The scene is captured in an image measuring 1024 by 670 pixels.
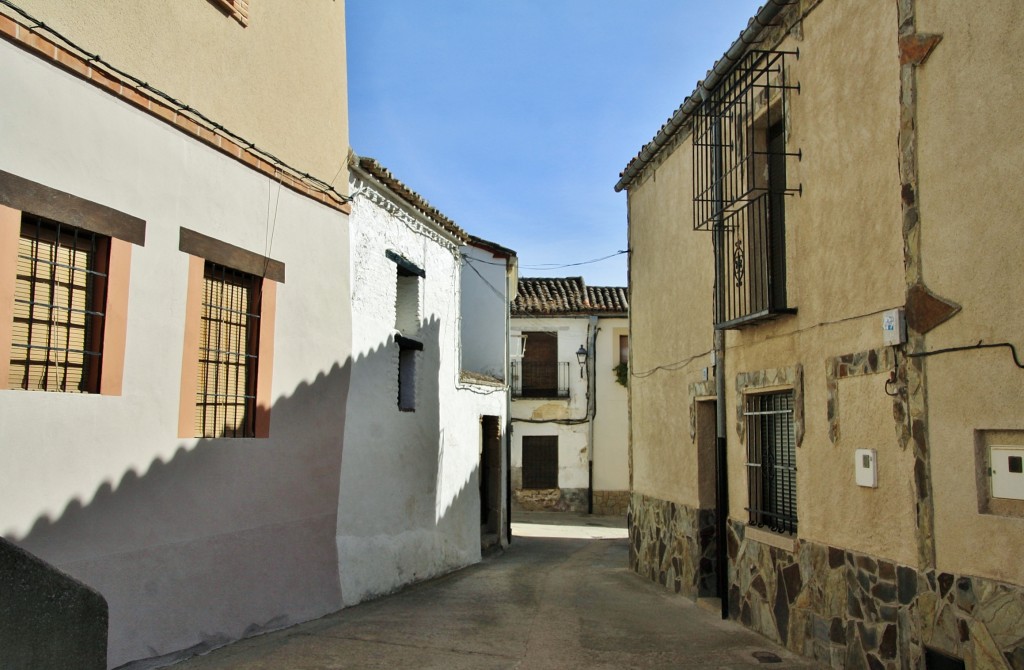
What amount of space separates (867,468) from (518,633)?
11.8ft

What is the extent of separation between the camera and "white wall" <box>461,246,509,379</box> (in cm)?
1680

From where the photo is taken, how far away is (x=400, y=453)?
11219mm

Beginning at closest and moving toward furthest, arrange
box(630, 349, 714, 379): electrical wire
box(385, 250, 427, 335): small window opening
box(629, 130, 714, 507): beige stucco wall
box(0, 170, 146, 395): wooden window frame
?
box(0, 170, 146, 395): wooden window frame < box(630, 349, 714, 379): electrical wire < box(629, 130, 714, 507): beige stucco wall < box(385, 250, 427, 335): small window opening

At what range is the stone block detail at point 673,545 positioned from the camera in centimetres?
971

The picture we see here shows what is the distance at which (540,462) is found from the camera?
82.5ft

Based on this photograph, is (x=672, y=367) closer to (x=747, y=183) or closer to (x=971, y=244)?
(x=747, y=183)

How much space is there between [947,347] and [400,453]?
7346 mm

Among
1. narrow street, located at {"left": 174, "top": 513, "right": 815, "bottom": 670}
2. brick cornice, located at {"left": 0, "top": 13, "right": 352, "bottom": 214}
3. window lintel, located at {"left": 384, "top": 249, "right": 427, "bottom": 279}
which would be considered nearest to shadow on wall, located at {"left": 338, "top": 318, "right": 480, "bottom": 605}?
narrow street, located at {"left": 174, "top": 513, "right": 815, "bottom": 670}

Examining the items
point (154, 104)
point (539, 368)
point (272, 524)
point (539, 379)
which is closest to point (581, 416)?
point (539, 379)

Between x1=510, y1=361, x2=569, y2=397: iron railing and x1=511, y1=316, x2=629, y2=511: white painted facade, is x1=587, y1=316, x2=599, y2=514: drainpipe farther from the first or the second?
x1=510, y1=361, x2=569, y2=397: iron railing

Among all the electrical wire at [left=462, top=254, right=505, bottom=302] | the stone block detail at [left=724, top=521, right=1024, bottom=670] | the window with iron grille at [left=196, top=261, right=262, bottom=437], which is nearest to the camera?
the stone block detail at [left=724, top=521, right=1024, bottom=670]

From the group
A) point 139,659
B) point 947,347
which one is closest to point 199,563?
point 139,659

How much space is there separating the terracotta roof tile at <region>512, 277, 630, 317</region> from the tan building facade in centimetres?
1452

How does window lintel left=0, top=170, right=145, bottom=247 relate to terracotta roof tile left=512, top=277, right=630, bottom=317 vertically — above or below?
below
